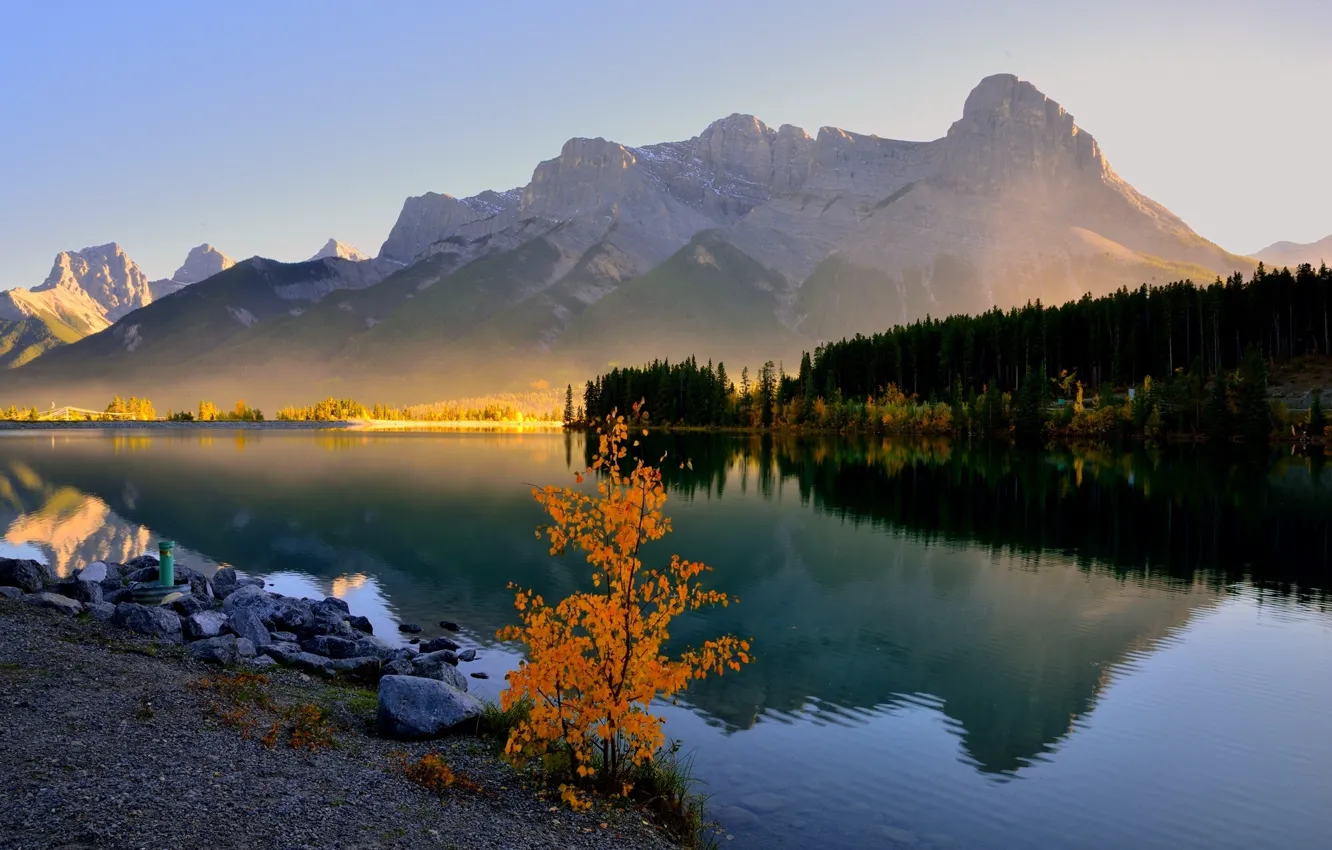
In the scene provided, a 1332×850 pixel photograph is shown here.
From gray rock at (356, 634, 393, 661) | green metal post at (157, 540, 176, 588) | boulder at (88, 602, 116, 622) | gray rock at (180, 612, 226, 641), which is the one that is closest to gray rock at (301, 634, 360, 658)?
gray rock at (356, 634, 393, 661)

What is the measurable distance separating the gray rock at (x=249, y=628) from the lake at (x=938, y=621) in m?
4.63

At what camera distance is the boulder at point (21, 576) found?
23625 millimetres

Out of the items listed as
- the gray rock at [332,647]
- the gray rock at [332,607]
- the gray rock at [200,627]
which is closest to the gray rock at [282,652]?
the gray rock at [332,647]

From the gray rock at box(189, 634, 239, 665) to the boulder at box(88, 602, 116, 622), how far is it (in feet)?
12.0

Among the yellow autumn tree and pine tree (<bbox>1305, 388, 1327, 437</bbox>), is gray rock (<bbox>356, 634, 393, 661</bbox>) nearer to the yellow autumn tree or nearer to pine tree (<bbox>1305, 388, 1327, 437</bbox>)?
the yellow autumn tree

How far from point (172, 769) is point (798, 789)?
10.2m

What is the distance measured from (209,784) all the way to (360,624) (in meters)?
15.7

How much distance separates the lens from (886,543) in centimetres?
4481

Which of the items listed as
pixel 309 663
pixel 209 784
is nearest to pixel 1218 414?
pixel 309 663

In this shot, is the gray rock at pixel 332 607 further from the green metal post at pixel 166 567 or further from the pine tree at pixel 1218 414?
the pine tree at pixel 1218 414

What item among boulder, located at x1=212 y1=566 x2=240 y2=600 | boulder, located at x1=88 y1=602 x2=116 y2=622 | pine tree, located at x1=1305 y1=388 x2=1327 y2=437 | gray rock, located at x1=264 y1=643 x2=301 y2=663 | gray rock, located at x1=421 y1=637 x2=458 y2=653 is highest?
pine tree, located at x1=1305 y1=388 x2=1327 y2=437

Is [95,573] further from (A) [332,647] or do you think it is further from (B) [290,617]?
(A) [332,647]

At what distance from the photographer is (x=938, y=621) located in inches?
1118

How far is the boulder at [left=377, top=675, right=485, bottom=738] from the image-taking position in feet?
47.2
